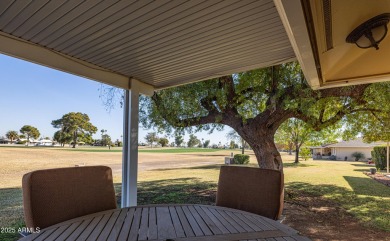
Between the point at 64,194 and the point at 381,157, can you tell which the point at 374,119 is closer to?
the point at 64,194

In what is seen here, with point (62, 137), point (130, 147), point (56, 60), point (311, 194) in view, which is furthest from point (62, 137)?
point (311, 194)

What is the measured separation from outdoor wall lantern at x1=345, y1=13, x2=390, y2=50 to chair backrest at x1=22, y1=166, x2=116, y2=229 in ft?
6.19

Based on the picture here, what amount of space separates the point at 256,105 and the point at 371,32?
14.1 ft

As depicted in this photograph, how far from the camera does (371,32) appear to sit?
135cm

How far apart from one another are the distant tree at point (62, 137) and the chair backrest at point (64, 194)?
117 inches

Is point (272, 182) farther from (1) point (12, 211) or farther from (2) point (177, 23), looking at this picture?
(1) point (12, 211)

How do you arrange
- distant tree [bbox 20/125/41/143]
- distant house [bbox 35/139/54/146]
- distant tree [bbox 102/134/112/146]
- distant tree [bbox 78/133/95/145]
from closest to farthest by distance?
1. distant tree [bbox 20/125/41/143]
2. distant house [bbox 35/139/54/146]
3. distant tree [bbox 78/133/95/145]
4. distant tree [bbox 102/134/112/146]

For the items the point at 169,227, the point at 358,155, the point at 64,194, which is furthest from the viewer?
the point at 358,155

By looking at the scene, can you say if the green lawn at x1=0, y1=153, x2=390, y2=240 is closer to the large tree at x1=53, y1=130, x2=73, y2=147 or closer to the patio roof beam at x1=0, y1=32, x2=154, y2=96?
the large tree at x1=53, y1=130, x2=73, y2=147

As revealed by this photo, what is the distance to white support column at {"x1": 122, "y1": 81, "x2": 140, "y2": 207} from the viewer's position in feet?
10.4

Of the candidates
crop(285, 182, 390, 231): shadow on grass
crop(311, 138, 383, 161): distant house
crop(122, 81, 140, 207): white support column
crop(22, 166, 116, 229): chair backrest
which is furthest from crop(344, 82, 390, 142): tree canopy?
crop(311, 138, 383, 161): distant house

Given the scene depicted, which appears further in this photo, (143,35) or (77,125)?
(77,125)

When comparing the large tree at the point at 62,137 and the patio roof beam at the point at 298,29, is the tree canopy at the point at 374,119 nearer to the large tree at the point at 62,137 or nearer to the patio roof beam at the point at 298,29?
the patio roof beam at the point at 298,29

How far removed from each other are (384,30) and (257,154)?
4.18 m
